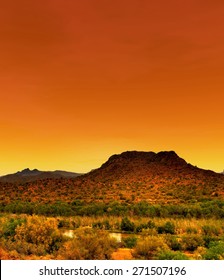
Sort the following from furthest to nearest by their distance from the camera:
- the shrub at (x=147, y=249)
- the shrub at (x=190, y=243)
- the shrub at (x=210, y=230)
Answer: the shrub at (x=210, y=230) < the shrub at (x=190, y=243) < the shrub at (x=147, y=249)

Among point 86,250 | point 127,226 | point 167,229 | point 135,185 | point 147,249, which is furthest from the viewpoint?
point 135,185

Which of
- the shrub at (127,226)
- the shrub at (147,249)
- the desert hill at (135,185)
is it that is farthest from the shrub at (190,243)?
the desert hill at (135,185)

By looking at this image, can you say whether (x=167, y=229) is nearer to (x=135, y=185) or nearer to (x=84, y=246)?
(x=84, y=246)

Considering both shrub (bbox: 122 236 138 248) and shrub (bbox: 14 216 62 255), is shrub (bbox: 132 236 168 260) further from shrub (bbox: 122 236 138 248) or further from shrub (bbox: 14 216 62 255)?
shrub (bbox: 14 216 62 255)

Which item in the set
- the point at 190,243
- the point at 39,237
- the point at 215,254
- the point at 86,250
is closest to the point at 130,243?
the point at 190,243

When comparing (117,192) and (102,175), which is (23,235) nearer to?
(117,192)

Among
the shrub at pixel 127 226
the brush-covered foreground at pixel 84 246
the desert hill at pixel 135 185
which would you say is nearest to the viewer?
the brush-covered foreground at pixel 84 246

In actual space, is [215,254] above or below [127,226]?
below

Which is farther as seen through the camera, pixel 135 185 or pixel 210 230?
pixel 135 185

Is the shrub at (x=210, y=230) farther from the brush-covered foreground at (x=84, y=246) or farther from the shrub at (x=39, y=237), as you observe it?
the shrub at (x=39, y=237)

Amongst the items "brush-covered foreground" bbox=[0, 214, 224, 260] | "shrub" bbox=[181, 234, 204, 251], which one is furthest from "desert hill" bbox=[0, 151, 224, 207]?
"brush-covered foreground" bbox=[0, 214, 224, 260]
